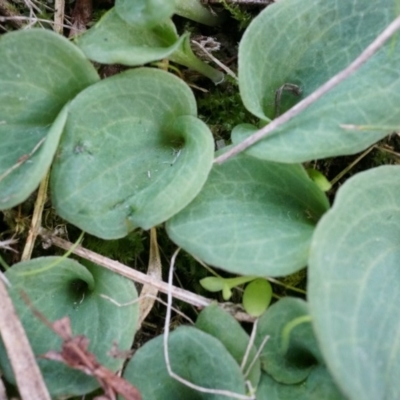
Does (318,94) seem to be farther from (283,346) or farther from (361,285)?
(283,346)

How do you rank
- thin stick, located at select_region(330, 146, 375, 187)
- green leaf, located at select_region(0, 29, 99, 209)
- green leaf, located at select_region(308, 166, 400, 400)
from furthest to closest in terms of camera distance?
thin stick, located at select_region(330, 146, 375, 187)
green leaf, located at select_region(0, 29, 99, 209)
green leaf, located at select_region(308, 166, 400, 400)

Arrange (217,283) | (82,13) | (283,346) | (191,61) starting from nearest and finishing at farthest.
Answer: (283,346), (217,283), (191,61), (82,13)

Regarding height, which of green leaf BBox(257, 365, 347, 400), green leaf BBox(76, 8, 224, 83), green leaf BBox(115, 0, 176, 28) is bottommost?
green leaf BBox(257, 365, 347, 400)

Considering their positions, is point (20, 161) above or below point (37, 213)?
above

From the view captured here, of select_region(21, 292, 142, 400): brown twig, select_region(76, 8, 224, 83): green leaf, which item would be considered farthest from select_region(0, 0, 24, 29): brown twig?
select_region(21, 292, 142, 400): brown twig

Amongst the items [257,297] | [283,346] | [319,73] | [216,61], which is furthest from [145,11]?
[283,346]

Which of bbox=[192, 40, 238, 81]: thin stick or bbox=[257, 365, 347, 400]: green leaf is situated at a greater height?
bbox=[192, 40, 238, 81]: thin stick

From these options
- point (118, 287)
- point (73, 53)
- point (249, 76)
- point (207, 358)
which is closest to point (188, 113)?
point (249, 76)

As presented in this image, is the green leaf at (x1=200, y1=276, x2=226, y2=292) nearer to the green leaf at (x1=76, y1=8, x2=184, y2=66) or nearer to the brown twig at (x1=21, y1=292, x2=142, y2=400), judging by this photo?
the brown twig at (x1=21, y1=292, x2=142, y2=400)
